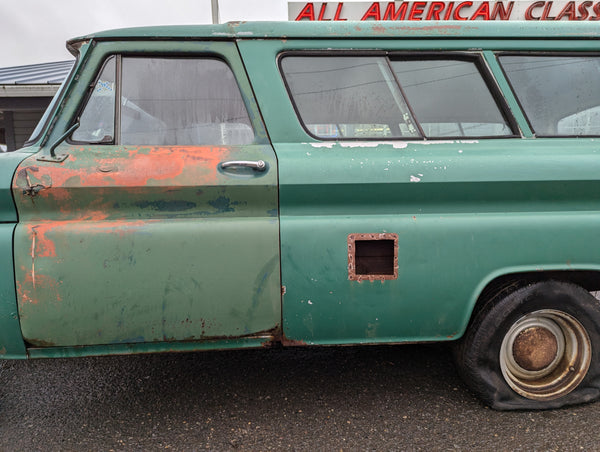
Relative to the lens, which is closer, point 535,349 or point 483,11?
point 535,349

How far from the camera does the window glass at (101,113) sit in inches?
75.5

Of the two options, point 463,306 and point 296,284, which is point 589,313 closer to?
point 463,306

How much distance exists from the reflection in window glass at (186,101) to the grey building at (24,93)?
228 inches

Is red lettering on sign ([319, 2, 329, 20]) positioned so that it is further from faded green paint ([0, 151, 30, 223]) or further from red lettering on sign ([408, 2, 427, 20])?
faded green paint ([0, 151, 30, 223])

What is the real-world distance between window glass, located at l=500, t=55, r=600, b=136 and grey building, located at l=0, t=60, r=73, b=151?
7.06m

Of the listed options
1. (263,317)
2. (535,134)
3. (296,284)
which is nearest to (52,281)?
(263,317)

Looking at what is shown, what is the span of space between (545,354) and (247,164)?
1762 mm

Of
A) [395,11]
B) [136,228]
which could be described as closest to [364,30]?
[136,228]

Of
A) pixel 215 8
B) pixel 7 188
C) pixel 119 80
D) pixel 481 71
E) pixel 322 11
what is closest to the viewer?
pixel 7 188

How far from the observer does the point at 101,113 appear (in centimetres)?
193

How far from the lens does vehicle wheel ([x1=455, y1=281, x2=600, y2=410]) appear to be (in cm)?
197

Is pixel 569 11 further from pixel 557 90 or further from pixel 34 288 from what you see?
pixel 34 288

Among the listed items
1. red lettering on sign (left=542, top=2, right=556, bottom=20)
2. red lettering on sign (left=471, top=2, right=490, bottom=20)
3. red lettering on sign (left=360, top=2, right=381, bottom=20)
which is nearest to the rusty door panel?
red lettering on sign (left=360, top=2, right=381, bottom=20)

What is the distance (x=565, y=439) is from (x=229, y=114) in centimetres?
214
